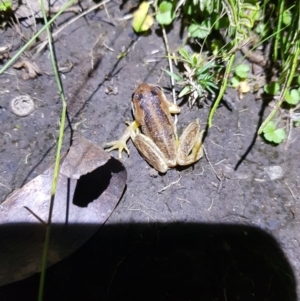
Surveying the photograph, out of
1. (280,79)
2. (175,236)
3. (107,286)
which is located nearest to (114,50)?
(280,79)

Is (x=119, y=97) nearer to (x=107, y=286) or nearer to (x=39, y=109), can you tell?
(x=39, y=109)

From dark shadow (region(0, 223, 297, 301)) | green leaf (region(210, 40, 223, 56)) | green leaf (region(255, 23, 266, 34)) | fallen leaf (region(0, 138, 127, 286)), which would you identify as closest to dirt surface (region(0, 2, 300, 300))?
dark shadow (region(0, 223, 297, 301))

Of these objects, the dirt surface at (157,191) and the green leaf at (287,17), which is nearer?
the dirt surface at (157,191)

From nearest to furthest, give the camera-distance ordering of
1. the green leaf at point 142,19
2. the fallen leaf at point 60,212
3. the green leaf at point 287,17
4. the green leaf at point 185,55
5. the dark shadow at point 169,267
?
1. the fallen leaf at point 60,212
2. the dark shadow at point 169,267
3. the green leaf at point 287,17
4. the green leaf at point 185,55
5. the green leaf at point 142,19

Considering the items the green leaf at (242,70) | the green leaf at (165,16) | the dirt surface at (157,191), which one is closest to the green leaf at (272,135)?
the dirt surface at (157,191)

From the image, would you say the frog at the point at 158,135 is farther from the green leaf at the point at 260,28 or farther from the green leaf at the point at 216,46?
the green leaf at the point at 260,28
